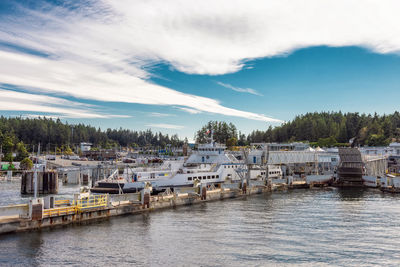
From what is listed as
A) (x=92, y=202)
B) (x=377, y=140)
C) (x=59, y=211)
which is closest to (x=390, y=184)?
(x=92, y=202)

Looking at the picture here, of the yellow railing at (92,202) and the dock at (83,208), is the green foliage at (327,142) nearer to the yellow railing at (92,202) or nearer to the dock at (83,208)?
the dock at (83,208)

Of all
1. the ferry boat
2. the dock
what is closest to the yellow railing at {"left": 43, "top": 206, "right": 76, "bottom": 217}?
the dock

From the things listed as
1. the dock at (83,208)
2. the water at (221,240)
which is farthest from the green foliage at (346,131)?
the dock at (83,208)

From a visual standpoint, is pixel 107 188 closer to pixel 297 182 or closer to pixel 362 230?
pixel 362 230

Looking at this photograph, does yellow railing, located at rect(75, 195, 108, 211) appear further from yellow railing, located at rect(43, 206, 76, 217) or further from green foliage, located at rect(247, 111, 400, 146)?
green foliage, located at rect(247, 111, 400, 146)

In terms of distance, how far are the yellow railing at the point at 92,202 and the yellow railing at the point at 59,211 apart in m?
0.62

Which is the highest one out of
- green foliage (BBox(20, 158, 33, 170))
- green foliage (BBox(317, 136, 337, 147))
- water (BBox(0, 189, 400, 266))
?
green foliage (BBox(317, 136, 337, 147))

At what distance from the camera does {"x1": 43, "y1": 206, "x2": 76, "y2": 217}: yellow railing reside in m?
33.2

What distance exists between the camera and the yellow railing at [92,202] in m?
36.0

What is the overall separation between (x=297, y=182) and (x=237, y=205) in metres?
32.1

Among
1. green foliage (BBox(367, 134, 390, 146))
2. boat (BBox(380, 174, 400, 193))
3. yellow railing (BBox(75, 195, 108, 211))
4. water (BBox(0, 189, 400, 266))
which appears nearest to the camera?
water (BBox(0, 189, 400, 266))

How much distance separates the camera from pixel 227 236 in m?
32.0

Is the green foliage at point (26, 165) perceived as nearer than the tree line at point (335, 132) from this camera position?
Yes

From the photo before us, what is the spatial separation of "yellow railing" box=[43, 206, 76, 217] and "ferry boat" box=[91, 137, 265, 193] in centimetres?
1447
